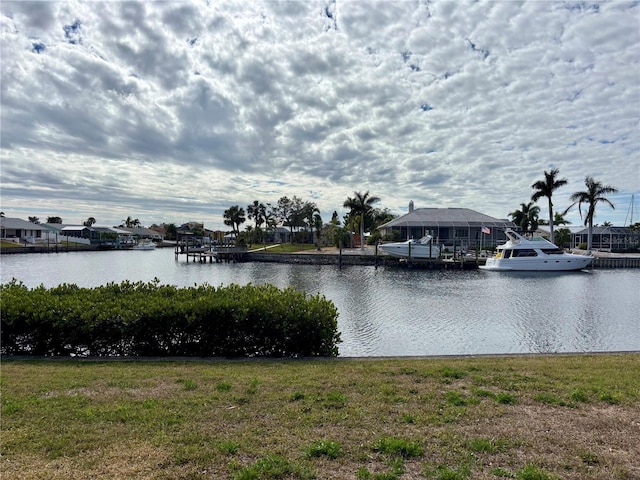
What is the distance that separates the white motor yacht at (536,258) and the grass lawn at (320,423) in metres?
36.2

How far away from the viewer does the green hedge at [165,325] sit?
809 cm

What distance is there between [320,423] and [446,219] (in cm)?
5757

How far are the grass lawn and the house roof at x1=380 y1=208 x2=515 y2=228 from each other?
51147 millimetres

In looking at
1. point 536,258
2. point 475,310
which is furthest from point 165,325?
point 536,258

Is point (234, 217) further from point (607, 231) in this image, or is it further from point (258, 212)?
point (607, 231)

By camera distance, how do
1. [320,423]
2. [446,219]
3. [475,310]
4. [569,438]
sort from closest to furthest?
[569,438] → [320,423] → [475,310] → [446,219]

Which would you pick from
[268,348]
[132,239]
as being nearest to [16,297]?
[268,348]

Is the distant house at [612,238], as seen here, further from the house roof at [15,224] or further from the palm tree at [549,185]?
the house roof at [15,224]

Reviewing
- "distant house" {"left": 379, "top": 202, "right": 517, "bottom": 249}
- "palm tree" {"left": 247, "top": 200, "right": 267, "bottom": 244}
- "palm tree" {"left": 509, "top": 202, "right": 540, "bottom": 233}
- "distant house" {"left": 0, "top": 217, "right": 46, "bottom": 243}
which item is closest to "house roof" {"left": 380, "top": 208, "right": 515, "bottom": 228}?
"distant house" {"left": 379, "top": 202, "right": 517, "bottom": 249}

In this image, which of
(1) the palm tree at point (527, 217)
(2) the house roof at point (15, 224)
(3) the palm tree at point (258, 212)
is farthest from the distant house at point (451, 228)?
(2) the house roof at point (15, 224)

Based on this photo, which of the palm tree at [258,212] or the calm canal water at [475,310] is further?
the palm tree at [258,212]

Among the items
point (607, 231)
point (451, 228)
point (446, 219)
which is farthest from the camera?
point (607, 231)

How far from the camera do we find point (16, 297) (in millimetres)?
8445

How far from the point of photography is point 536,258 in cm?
3994
